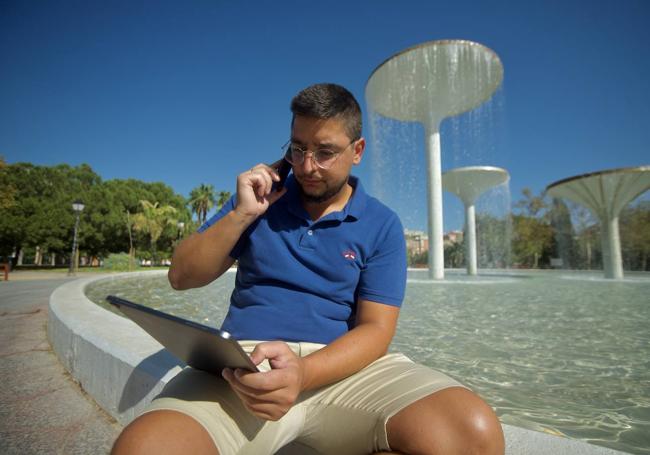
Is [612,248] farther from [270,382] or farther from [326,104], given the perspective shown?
[270,382]

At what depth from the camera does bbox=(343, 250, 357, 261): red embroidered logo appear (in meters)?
1.62

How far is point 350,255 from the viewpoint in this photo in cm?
163

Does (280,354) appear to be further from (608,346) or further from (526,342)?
(608,346)

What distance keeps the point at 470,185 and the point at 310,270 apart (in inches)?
884

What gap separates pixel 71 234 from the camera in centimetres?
3219

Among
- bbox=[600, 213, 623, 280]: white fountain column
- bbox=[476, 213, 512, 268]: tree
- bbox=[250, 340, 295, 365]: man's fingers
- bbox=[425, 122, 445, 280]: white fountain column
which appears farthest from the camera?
bbox=[476, 213, 512, 268]: tree

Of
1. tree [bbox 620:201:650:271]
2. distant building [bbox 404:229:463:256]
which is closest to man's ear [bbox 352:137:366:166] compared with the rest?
tree [bbox 620:201:650:271]

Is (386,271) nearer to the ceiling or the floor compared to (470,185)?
Answer: nearer to the floor

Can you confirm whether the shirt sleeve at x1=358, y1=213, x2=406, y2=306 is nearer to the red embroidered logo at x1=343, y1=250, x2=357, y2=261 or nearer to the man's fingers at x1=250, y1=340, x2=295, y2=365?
the red embroidered logo at x1=343, y1=250, x2=357, y2=261

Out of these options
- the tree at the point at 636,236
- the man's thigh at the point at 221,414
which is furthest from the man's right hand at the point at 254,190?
the tree at the point at 636,236

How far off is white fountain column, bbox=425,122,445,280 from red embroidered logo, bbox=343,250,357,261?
47.9 ft

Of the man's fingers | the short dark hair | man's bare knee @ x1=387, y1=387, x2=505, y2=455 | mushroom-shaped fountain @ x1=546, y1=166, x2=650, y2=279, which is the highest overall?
mushroom-shaped fountain @ x1=546, y1=166, x2=650, y2=279

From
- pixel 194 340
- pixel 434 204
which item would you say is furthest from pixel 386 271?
pixel 434 204

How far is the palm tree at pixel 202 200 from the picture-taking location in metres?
50.7
